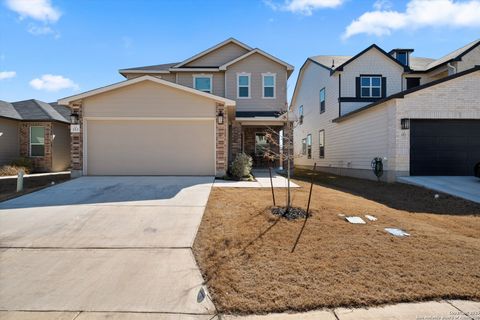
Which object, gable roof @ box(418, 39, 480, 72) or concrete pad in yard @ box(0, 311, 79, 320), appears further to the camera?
gable roof @ box(418, 39, 480, 72)

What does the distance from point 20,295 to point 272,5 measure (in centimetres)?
1016

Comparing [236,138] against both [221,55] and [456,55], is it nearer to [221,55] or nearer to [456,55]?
[221,55]

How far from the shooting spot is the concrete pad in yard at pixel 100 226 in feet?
16.1

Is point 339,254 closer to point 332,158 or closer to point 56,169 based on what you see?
point 332,158

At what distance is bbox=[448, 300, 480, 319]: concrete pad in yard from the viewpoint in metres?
2.95

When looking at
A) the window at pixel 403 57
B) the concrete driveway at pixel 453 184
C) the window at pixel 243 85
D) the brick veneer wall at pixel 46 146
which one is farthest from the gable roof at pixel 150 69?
the window at pixel 403 57

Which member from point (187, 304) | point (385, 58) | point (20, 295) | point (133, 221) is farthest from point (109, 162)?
point (385, 58)

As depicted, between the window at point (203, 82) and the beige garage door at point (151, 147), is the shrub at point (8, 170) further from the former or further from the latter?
the window at point (203, 82)

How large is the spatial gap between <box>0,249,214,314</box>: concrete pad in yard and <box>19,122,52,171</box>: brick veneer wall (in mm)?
14370

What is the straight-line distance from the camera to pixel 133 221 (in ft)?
19.3

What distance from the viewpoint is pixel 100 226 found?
5617 mm

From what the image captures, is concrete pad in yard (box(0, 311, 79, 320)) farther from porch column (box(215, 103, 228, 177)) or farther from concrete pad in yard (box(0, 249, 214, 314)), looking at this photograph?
porch column (box(215, 103, 228, 177))

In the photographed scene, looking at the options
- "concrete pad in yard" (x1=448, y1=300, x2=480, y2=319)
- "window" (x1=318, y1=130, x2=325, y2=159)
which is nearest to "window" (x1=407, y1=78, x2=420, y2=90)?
"window" (x1=318, y1=130, x2=325, y2=159)

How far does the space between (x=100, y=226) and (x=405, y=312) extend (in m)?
5.18
